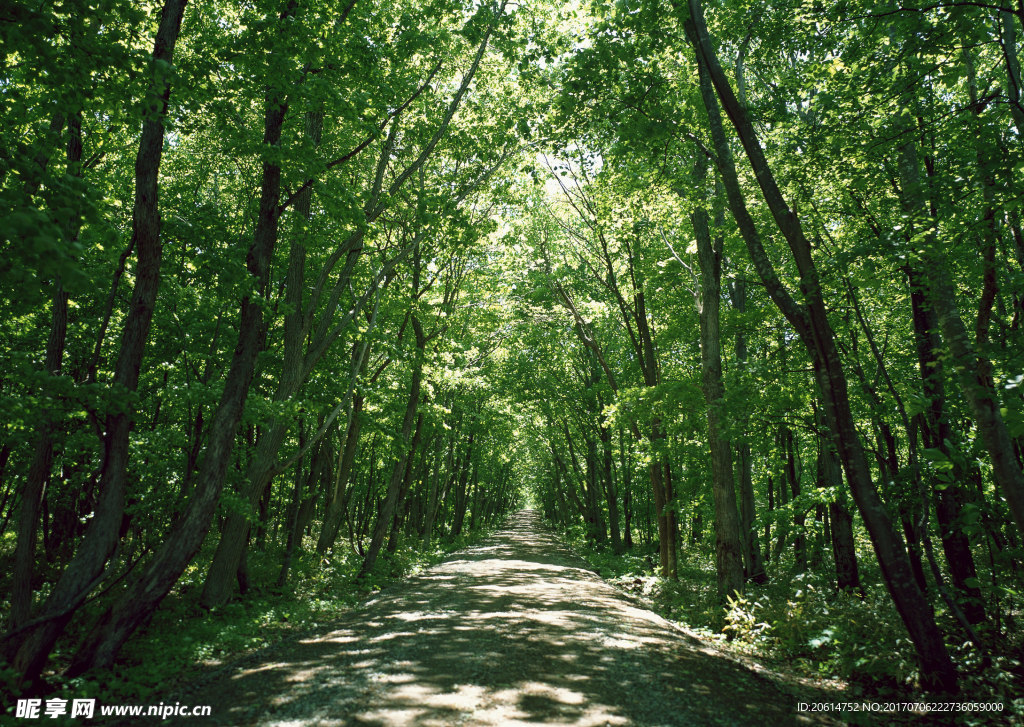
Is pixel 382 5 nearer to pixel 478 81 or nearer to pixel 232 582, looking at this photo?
pixel 478 81

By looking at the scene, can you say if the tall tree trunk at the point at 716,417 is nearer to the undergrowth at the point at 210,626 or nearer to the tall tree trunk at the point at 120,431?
the undergrowth at the point at 210,626

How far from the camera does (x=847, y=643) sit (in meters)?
7.20

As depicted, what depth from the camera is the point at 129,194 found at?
11031mm

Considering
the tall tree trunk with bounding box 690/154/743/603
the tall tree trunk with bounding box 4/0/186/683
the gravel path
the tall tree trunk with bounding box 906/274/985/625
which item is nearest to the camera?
the gravel path

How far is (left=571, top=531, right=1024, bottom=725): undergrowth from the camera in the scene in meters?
5.82

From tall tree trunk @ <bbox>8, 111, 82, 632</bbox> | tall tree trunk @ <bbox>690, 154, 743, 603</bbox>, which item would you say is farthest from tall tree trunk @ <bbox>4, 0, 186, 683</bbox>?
tall tree trunk @ <bbox>690, 154, 743, 603</bbox>

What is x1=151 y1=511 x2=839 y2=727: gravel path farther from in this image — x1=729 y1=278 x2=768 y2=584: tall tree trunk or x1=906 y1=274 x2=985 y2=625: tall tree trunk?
x1=729 y1=278 x2=768 y2=584: tall tree trunk

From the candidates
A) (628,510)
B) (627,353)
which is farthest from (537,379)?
(628,510)

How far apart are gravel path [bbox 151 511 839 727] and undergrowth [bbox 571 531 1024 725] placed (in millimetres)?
915

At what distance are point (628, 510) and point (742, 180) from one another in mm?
19535

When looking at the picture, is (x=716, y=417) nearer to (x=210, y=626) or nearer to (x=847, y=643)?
(x=847, y=643)

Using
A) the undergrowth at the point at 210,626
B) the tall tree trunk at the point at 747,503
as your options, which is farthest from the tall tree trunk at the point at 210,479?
the tall tree trunk at the point at 747,503

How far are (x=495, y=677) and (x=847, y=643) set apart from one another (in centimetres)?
512

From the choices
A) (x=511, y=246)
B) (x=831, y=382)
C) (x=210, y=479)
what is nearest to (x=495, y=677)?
(x=210, y=479)
